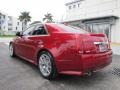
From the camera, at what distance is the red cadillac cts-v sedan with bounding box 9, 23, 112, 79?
4.10 m

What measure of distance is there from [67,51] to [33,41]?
158 cm

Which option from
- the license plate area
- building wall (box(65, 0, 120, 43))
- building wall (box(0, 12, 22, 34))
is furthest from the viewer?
building wall (box(0, 12, 22, 34))

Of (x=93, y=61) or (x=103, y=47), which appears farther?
(x=103, y=47)

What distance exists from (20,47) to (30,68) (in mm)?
1034

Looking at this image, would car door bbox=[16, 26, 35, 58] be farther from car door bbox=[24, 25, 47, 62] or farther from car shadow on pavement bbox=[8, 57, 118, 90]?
car shadow on pavement bbox=[8, 57, 118, 90]

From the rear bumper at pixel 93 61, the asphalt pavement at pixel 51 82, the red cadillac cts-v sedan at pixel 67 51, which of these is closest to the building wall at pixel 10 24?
the asphalt pavement at pixel 51 82

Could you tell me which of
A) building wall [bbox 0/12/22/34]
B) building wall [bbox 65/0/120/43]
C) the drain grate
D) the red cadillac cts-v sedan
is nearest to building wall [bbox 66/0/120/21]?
building wall [bbox 65/0/120/43]

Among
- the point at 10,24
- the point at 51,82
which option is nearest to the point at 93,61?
the point at 51,82

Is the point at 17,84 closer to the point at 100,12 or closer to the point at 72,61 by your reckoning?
the point at 72,61

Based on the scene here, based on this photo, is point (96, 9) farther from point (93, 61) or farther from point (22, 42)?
point (93, 61)

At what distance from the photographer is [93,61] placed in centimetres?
417

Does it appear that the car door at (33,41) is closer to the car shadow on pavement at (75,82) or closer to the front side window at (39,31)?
the front side window at (39,31)

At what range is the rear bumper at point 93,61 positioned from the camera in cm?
405

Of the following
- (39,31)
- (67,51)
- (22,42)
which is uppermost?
(39,31)
